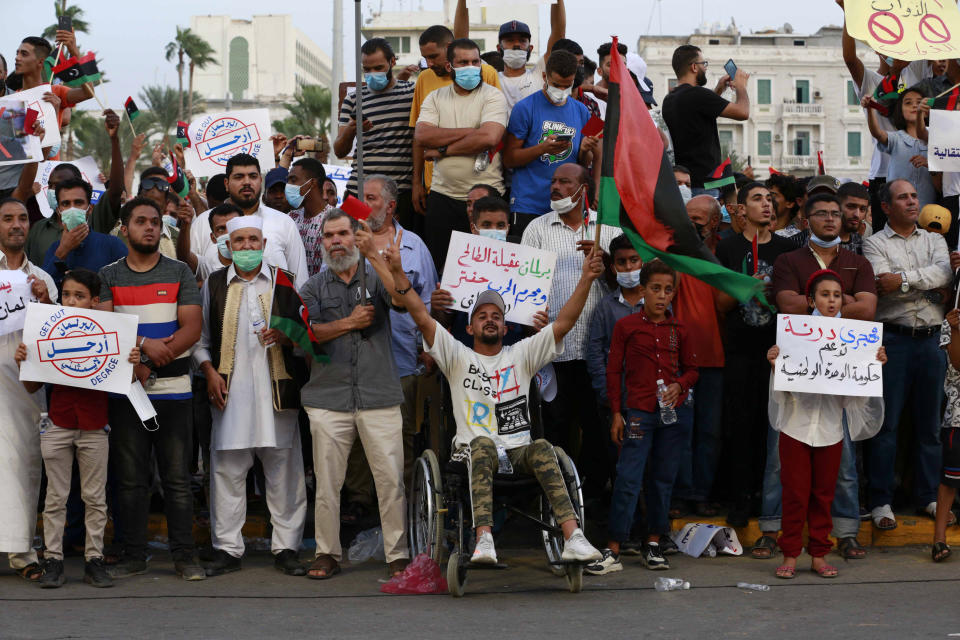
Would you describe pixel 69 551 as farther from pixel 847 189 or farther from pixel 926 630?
pixel 847 189

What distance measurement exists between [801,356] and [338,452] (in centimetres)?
308

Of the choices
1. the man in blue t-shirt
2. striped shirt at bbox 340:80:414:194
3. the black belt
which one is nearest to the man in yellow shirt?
striped shirt at bbox 340:80:414:194

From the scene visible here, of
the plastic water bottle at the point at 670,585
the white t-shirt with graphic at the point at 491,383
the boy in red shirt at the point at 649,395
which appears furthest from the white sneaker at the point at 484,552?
the boy in red shirt at the point at 649,395

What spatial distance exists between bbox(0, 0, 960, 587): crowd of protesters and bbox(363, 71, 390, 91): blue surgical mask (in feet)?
2.14

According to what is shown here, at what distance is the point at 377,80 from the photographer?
10602 mm

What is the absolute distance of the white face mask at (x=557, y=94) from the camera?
9914 mm

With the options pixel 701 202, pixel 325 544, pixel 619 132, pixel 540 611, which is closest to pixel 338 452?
pixel 325 544

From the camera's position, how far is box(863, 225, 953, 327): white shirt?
892cm

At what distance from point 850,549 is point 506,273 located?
3042 mm

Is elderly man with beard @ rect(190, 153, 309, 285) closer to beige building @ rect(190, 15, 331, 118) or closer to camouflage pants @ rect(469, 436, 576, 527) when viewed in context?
camouflage pants @ rect(469, 436, 576, 527)

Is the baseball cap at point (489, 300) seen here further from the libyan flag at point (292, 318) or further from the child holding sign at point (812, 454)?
the child holding sign at point (812, 454)

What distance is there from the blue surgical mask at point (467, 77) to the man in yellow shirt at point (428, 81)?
16.6 inches

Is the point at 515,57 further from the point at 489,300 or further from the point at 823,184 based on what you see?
the point at 489,300

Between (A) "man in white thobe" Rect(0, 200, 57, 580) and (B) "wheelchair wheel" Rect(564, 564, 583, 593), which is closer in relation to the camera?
(B) "wheelchair wheel" Rect(564, 564, 583, 593)
